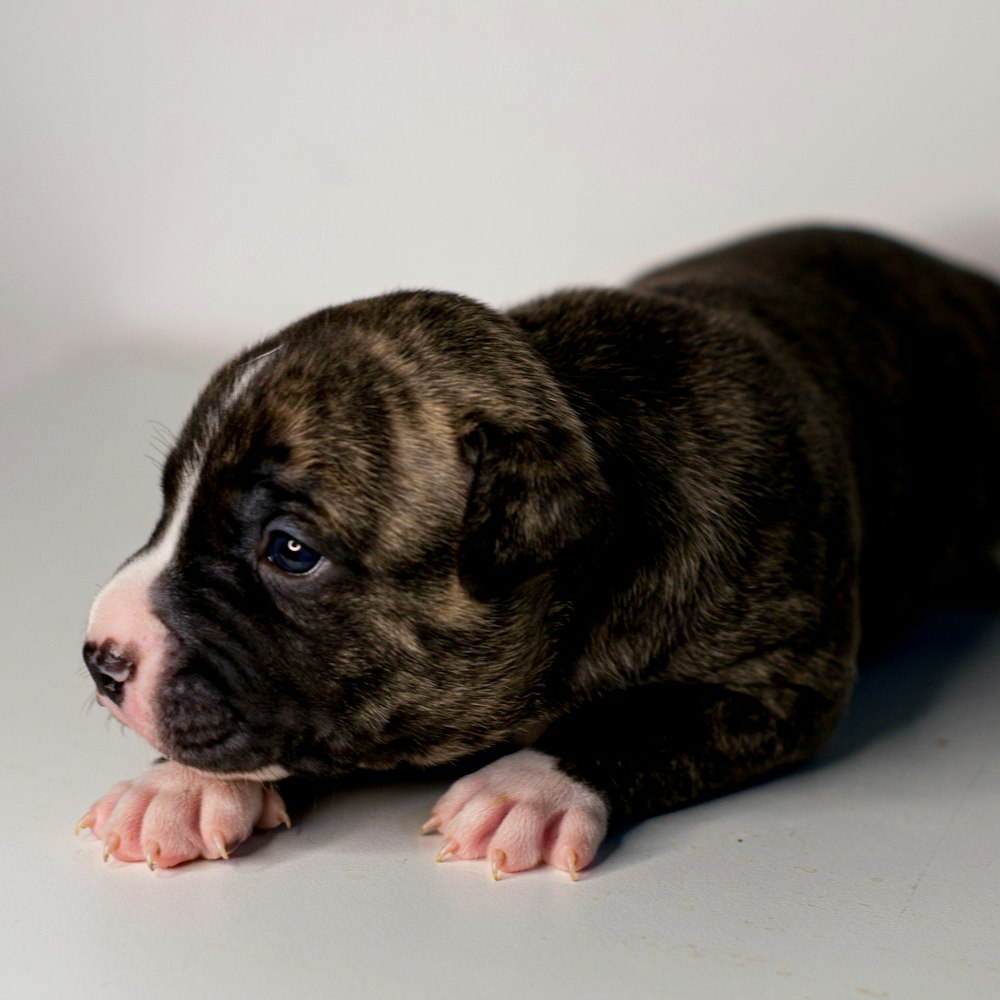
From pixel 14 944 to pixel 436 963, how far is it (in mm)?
963

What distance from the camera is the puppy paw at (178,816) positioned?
4422 millimetres

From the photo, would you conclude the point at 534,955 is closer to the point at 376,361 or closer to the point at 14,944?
the point at 14,944

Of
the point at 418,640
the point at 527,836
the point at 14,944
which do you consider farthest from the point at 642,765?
the point at 14,944

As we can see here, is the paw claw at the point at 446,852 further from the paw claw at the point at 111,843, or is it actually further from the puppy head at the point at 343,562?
A: the paw claw at the point at 111,843

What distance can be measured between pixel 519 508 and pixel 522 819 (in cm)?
79

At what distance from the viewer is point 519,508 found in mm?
4285

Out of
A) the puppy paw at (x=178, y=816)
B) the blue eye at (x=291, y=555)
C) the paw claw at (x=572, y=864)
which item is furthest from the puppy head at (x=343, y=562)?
the paw claw at (x=572, y=864)

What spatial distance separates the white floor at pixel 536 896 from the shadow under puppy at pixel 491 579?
129 millimetres

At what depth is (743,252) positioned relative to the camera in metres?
6.89

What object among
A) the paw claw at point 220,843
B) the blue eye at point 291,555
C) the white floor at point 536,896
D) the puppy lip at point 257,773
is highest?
the blue eye at point 291,555

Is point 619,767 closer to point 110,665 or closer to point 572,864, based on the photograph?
point 572,864

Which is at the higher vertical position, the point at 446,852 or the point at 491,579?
the point at 491,579

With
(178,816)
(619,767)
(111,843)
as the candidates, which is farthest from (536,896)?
(111,843)

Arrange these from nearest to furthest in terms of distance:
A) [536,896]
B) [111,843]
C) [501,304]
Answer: [536,896]
[111,843]
[501,304]
